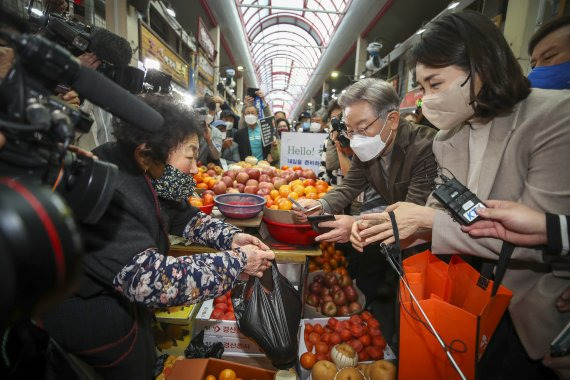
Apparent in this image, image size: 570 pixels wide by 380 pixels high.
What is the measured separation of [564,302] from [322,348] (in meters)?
1.35

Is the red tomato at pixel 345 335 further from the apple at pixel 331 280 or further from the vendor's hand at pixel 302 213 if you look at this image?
the vendor's hand at pixel 302 213

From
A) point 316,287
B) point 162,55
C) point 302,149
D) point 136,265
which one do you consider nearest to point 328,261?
point 316,287

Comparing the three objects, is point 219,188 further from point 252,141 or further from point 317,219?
point 252,141

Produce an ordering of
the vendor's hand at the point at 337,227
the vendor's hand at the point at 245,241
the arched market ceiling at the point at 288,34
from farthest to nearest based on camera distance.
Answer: the arched market ceiling at the point at 288,34
the vendor's hand at the point at 337,227
the vendor's hand at the point at 245,241

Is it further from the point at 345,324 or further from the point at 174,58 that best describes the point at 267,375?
the point at 174,58

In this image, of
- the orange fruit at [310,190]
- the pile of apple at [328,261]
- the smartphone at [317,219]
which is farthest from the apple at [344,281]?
the smartphone at [317,219]

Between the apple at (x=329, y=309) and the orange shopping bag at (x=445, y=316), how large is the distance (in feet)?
3.76

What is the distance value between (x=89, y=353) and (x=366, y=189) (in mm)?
2062

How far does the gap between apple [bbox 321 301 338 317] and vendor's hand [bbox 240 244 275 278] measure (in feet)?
4.06

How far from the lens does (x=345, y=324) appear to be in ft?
6.98

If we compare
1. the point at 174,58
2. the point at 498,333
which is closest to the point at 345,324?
the point at 498,333

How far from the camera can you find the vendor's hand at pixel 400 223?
1.27 metres

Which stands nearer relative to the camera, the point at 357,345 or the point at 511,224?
the point at 511,224

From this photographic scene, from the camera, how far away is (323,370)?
1712 millimetres
